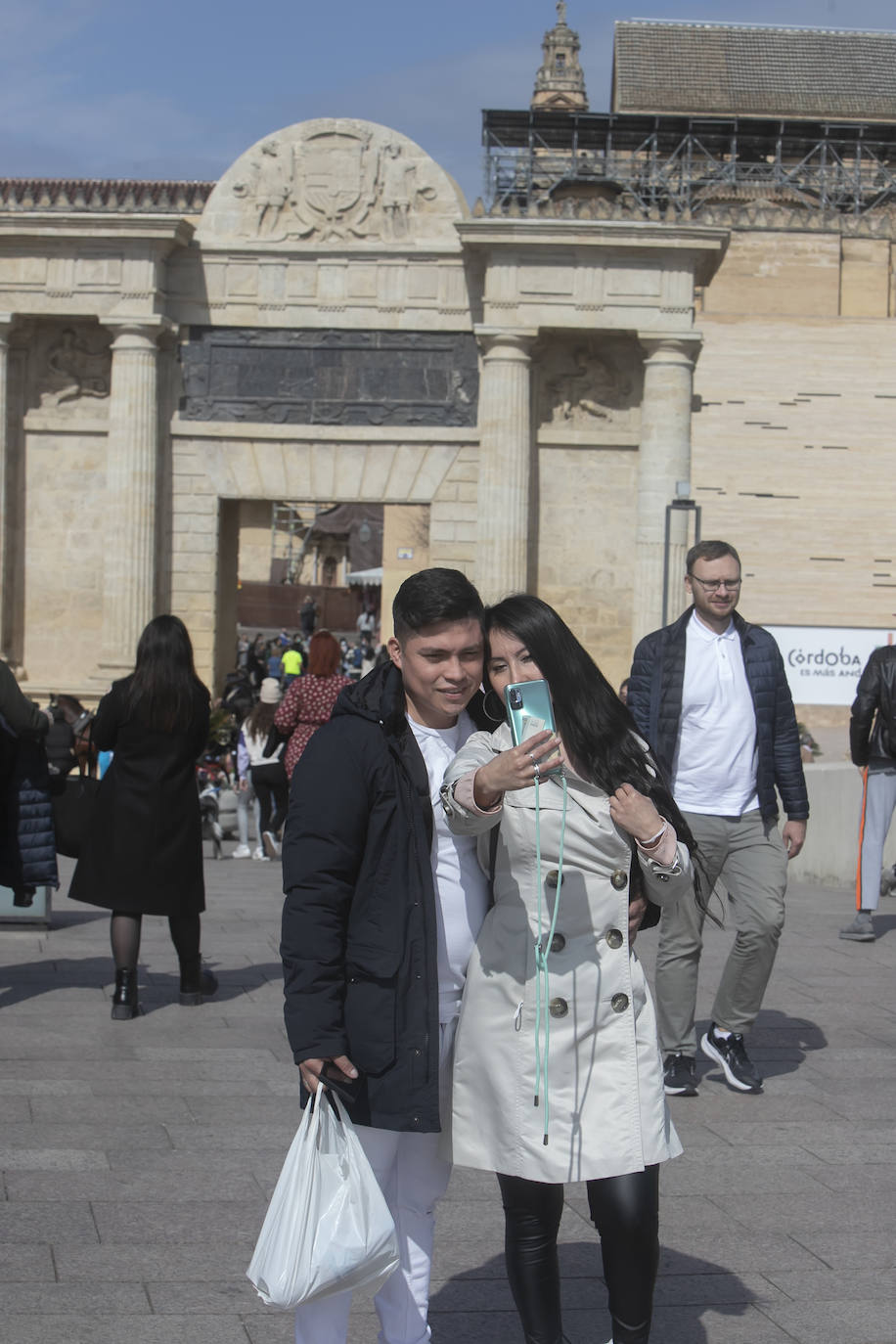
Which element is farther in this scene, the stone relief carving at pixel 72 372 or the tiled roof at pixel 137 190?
the tiled roof at pixel 137 190

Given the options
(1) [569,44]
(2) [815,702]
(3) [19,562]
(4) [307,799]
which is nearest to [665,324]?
(2) [815,702]

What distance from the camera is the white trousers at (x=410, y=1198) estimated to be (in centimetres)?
358

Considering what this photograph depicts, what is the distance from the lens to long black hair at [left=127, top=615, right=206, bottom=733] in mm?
7559

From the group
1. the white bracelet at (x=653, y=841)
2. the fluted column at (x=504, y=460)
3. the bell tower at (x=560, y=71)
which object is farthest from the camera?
the bell tower at (x=560, y=71)

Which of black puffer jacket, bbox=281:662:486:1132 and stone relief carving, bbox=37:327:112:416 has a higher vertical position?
stone relief carving, bbox=37:327:112:416

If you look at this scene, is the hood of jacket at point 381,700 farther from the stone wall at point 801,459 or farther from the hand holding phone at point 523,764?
the stone wall at point 801,459

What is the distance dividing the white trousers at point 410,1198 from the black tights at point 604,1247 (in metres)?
0.18

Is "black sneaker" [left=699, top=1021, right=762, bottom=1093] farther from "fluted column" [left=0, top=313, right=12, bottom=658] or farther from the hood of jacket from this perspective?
"fluted column" [left=0, top=313, right=12, bottom=658]

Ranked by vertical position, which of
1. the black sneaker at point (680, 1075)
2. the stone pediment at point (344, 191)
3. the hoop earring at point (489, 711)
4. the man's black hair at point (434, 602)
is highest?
the stone pediment at point (344, 191)

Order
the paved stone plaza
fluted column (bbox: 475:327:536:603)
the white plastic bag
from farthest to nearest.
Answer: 1. fluted column (bbox: 475:327:536:603)
2. the paved stone plaza
3. the white plastic bag

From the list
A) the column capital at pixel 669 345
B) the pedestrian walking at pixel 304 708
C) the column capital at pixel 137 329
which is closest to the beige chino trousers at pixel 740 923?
the pedestrian walking at pixel 304 708

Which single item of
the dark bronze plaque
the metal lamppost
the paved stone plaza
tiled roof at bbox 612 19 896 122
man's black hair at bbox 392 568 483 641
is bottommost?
the paved stone plaza

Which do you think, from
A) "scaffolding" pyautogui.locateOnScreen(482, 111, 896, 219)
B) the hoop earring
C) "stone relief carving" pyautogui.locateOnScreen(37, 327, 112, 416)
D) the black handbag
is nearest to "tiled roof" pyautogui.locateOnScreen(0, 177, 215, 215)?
"scaffolding" pyautogui.locateOnScreen(482, 111, 896, 219)

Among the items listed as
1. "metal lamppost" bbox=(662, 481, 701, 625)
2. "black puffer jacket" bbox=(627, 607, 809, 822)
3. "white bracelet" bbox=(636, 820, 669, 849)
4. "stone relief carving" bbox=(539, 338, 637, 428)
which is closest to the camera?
"white bracelet" bbox=(636, 820, 669, 849)
